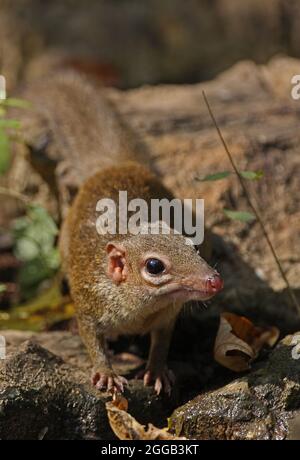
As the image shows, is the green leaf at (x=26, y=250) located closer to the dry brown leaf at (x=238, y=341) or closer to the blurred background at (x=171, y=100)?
the blurred background at (x=171, y=100)

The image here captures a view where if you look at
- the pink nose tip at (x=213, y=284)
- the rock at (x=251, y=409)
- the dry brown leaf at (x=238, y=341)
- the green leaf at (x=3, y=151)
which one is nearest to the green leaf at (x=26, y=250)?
the green leaf at (x=3, y=151)

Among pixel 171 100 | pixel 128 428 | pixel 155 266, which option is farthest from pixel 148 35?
pixel 128 428

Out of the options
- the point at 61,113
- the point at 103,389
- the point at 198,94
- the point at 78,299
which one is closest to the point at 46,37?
the point at 198,94

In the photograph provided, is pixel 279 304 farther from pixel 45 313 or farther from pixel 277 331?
pixel 45 313

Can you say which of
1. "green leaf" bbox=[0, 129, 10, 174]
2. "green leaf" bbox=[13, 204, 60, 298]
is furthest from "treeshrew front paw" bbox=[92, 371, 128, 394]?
"green leaf" bbox=[13, 204, 60, 298]

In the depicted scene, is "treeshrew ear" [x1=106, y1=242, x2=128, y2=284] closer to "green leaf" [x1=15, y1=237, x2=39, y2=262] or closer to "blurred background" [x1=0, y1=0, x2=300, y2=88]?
"green leaf" [x1=15, y1=237, x2=39, y2=262]

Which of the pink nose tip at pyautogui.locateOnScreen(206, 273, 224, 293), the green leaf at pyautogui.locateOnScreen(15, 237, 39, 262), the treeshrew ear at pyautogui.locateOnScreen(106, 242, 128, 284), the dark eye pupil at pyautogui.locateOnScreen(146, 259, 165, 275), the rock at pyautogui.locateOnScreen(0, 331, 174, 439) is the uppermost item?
the pink nose tip at pyautogui.locateOnScreen(206, 273, 224, 293)
